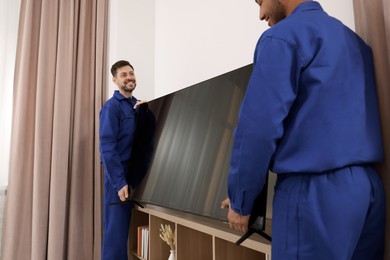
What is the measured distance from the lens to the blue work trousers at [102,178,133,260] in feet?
6.72

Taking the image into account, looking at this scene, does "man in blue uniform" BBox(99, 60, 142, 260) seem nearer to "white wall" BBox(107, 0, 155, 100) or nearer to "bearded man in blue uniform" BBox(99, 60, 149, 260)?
"bearded man in blue uniform" BBox(99, 60, 149, 260)

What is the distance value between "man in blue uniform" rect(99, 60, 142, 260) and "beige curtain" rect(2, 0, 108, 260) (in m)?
0.57

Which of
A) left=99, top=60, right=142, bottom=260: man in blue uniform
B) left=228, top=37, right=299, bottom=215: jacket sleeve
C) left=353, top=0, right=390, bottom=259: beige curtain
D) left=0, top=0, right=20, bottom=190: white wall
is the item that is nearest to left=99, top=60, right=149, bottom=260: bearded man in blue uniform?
left=99, top=60, right=142, bottom=260: man in blue uniform

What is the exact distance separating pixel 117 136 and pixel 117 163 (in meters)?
0.24

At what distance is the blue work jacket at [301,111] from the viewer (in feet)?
2.54

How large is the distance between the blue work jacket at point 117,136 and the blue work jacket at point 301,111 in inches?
53.6

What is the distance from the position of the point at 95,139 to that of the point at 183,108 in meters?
1.35

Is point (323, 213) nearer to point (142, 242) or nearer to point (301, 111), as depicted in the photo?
point (301, 111)

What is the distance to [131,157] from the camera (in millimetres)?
2145

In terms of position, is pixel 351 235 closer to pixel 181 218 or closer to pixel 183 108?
pixel 181 218

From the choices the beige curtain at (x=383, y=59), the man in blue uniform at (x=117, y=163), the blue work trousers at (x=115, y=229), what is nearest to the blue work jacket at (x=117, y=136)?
the man in blue uniform at (x=117, y=163)

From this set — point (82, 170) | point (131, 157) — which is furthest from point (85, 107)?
point (131, 157)

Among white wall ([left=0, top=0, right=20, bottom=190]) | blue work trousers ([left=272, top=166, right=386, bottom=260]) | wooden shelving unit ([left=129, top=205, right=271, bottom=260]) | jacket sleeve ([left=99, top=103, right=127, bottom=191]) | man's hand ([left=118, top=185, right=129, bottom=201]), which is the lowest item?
wooden shelving unit ([left=129, top=205, right=271, bottom=260])

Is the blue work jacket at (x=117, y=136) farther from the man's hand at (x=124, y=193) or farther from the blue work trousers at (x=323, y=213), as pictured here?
the blue work trousers at (x=323, y=213)
